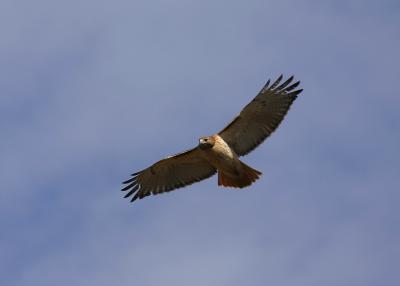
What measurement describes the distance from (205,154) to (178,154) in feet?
2.17

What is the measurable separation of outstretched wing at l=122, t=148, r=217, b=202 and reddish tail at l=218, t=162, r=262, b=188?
2.96ft

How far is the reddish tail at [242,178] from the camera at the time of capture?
2761cm

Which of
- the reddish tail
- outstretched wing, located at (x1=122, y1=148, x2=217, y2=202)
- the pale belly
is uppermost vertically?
outstretched wing, located at (x1=122, y1=148, x2=217, y2=202)

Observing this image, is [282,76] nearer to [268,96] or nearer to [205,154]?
[268,96]

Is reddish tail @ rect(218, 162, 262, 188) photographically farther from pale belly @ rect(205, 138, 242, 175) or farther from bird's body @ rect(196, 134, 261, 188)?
pale belly @ rect(205, 138, 242, 175)

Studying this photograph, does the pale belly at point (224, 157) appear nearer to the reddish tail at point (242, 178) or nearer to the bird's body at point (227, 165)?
the bird's body at point (227, 165)

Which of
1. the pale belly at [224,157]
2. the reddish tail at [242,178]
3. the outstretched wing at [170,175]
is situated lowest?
the reddish tail at [242,178]

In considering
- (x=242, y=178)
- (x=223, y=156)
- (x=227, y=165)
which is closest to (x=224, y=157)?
(x=223, y=156)

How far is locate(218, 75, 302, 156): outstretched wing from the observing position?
1104 inches

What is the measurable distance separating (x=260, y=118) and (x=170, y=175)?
103 inches

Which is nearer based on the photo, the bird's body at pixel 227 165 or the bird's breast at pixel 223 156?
the bird's body at pixel 227 165

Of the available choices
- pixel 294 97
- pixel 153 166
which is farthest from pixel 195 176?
pixel 294 97

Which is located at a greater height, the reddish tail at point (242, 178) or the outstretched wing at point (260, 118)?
the outstretched wing at point (260, 118)

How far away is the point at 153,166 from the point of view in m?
29.0
